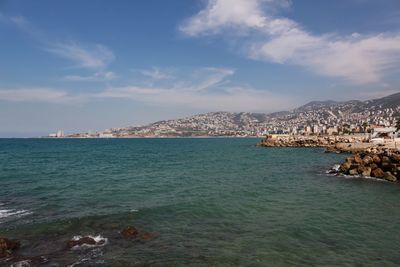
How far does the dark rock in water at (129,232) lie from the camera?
55.4ft

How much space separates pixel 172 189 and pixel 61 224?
1290cm

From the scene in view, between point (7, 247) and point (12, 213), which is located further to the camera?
point (12, 213)

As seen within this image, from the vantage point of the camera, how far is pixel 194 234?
17234 millimetres

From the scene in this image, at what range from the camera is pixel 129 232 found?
17.0 m

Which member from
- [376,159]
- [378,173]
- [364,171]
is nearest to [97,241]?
[378,173]

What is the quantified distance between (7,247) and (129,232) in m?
5.34

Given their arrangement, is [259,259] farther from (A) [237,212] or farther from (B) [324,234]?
(A) [237,212]

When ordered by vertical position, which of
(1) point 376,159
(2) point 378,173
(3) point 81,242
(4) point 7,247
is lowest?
(3) point 81,242

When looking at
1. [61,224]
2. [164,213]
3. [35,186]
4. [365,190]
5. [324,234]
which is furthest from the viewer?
[35,186]

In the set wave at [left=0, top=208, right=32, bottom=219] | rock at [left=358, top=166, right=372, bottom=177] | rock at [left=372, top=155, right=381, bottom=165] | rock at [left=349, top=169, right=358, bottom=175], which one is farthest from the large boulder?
wave at [left=0, top=208, right=32, bottom=219]

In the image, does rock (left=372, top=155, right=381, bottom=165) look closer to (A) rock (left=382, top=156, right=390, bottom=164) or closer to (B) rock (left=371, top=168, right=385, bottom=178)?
(A) rock (left=382, top=156, right=390, bottom=164)

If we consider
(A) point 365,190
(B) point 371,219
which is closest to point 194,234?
(B) point 371,219

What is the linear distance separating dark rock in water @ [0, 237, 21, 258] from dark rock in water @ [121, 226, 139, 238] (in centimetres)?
472

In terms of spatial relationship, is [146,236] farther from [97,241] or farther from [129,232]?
[97,241]
